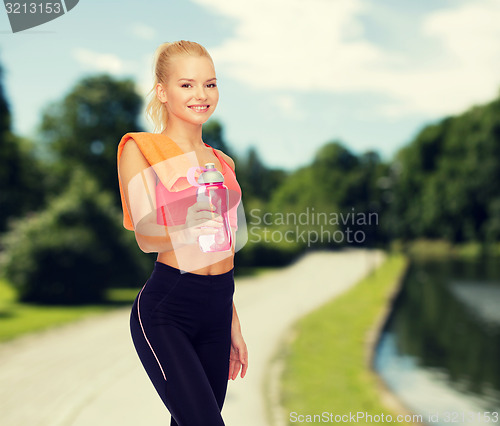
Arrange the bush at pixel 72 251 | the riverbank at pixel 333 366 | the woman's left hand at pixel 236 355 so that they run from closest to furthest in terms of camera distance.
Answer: the woman's left hand at pixel 236 355
the riverbank at pixel 333 366
the bush at pixel 72 251

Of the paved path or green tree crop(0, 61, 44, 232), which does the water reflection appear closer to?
the paved path

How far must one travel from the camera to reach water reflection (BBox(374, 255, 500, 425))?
31.3 feet

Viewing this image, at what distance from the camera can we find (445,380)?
1090cm

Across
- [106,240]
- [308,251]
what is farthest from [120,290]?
[308,251]

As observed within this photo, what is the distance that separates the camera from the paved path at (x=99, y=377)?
5.76 m

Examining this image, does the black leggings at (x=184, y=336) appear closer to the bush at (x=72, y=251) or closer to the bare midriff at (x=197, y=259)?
the bare midriff at (x=197, y=259)

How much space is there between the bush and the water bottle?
13.4 meters

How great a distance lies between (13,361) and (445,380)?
26.2 ft

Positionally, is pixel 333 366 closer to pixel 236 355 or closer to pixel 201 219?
pixel 236 355

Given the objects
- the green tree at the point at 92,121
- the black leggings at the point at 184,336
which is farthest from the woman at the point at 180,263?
the green tree at the point at 92,121

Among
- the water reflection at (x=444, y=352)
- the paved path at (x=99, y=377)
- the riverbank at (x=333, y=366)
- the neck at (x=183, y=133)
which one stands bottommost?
the water reflection at (x=444, y=352)

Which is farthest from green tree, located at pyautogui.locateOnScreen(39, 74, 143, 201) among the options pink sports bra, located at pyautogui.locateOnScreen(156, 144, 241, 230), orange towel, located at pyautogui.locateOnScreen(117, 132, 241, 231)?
pink sports bra, located at pyautogui.locateOnScreen(156, 144, 241, 230)

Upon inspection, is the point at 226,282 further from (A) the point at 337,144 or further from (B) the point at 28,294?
(A) the point at 337,144

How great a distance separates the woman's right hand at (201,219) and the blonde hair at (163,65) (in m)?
0.52
